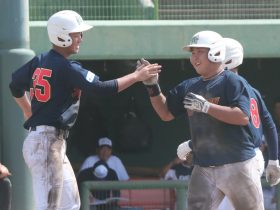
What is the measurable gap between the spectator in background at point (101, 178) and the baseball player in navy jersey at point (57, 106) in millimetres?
2736

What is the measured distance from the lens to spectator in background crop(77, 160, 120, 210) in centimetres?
995

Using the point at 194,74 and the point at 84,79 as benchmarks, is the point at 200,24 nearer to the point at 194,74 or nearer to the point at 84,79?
the point at 194,74

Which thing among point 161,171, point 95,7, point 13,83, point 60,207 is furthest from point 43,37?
point 60,207

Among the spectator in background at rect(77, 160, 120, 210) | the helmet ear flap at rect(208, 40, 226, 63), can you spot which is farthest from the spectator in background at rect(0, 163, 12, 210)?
the helmet ear flap at rect(208, 40, 226, 63)

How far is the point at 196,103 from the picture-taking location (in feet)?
21.8

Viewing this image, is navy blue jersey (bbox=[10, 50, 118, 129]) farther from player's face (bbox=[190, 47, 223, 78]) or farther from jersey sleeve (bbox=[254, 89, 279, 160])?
jersey sleeve (bbox=[254, 89, 279, 160])

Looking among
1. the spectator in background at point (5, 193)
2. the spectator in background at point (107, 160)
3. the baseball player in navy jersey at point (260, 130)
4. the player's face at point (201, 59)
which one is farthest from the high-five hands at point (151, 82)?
the spectator in background at point (107, 160)

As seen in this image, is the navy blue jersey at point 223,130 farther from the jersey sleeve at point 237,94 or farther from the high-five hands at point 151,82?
the high-five hands at point 151,82

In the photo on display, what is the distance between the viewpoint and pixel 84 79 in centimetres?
702

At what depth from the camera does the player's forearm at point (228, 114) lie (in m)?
6.66

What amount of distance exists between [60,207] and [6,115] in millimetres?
2351

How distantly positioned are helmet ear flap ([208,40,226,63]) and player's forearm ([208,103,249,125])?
44cm

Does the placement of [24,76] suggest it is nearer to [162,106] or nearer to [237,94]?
[162,106]

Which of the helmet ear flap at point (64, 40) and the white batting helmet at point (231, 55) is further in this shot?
the white batting helmet at point (231, 55)
